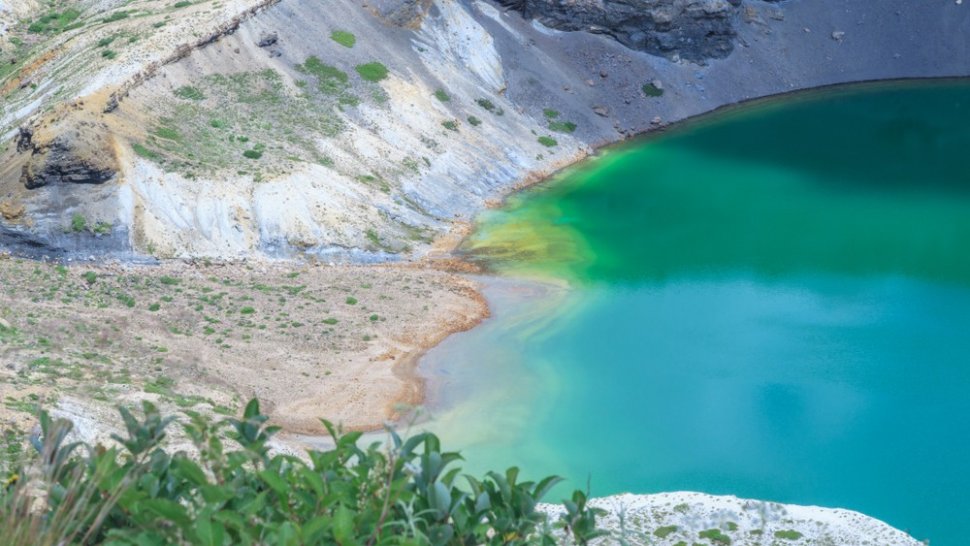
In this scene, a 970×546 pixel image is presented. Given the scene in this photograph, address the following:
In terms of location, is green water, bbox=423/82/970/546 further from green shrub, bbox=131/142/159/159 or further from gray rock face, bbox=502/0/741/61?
green shrub, bbox=131/142/159/159

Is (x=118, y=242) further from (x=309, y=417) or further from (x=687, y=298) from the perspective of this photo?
(x=687, y=298)

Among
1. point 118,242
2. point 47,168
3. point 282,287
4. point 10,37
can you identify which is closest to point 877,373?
point 282,287

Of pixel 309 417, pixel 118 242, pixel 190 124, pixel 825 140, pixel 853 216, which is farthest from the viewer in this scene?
pixel 825 140

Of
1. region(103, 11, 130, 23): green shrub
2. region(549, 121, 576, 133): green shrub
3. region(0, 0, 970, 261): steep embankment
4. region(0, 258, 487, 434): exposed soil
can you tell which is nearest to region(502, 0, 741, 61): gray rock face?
region(0, 0, 970, 261): steep embankment

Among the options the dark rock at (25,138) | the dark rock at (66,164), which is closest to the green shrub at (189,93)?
the dark rock at (25,138)

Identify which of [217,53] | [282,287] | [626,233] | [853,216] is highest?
[853,216]
